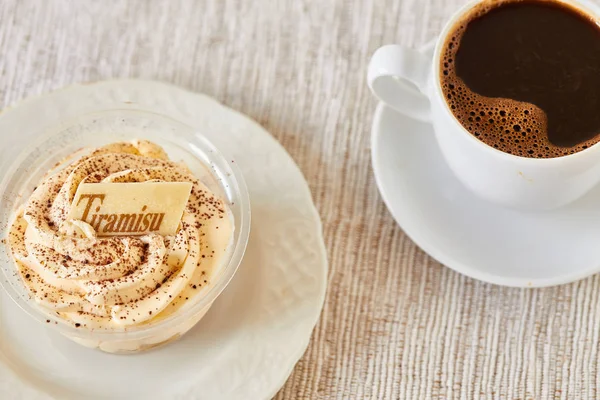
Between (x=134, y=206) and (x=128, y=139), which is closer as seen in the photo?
(x=134, y=206)

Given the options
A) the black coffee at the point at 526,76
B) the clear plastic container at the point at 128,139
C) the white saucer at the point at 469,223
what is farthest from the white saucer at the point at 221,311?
the black coffee at the point at 526,76

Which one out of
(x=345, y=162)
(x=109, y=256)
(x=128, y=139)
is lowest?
(x=109, y=256)

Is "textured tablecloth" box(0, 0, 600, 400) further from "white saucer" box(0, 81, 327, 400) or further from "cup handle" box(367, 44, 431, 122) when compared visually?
"cup handle" box(367, 44, 431, 122)

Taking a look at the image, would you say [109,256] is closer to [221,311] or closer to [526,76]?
[221,311]

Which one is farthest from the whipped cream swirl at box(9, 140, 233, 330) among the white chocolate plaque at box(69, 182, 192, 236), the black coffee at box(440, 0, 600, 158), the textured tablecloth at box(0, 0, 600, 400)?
the black coffee at box(440, 0, 600, 158)

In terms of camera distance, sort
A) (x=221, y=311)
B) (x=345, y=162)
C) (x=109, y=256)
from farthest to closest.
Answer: (x=345, y=162), (x=221, y=311), (x=109, y=256)

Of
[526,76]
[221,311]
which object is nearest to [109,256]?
[221,311]

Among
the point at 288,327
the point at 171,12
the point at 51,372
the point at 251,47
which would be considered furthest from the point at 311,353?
the point at 171,12
